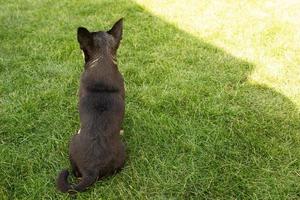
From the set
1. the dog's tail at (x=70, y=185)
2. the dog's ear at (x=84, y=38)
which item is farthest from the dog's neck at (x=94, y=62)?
the dog's tail at (x=70, y=185)

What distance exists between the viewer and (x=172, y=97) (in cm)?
388

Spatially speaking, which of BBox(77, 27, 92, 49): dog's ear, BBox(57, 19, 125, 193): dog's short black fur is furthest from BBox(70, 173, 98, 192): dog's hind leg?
BBox(77, 27, 92, 49): dog's ear

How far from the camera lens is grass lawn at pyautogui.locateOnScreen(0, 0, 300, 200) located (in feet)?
9.97

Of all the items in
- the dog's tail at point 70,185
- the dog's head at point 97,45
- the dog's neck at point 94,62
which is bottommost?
the dog's tail at point 70,185

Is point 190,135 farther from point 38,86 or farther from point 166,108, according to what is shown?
point 38,86

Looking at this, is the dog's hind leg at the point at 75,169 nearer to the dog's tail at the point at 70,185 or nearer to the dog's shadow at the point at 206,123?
the dog's tail at the point at 70,185

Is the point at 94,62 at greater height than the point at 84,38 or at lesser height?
lesser

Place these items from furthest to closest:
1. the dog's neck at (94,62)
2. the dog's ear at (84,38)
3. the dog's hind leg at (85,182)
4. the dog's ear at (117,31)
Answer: the dog's ear at (117,31) → the dog's neck at (94,62) → the dog's ear at (84,38) → the dog's hind leg at (85,182)

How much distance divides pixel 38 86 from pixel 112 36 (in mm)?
1264

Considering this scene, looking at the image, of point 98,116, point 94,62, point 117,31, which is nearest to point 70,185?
point 98,116

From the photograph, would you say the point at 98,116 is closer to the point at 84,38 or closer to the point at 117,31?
the point at 84,38

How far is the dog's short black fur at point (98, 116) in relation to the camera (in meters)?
2.80

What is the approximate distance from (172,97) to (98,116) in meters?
1.14

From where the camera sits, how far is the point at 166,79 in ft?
13.8
